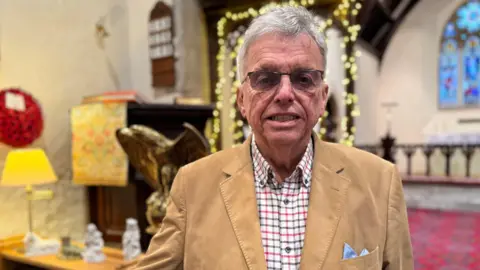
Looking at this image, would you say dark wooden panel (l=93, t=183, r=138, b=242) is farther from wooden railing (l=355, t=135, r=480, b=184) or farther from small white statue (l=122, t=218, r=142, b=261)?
wooden railing (l=355, t=135, r=480, b=184)

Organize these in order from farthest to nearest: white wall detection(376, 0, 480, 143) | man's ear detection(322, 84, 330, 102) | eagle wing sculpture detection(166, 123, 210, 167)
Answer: white wall detection(376, 0, 480, 143) → eagle wing sculpture detection(166, 123, 210, 167) → man's ear detection(322, 84, 330, 102)

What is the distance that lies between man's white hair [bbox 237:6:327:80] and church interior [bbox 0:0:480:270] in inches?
40.5

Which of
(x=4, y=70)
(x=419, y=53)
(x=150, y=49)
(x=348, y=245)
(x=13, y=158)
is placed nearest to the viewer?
(x=348, y=245)

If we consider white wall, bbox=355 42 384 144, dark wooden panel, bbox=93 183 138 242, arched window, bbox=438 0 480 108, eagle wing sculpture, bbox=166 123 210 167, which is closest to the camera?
eagle wing sculpture, bbox=166 123 210 167

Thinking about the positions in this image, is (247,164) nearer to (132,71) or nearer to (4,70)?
(4,70)

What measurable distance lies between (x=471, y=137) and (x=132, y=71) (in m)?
7.91

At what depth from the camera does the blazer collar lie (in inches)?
39.3

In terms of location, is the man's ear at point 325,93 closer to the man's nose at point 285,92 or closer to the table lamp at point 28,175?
the man's nose at point 285,92

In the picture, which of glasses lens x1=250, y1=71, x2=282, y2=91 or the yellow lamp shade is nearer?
glasses lens x1=250, y1=71, x2=282, y2=91

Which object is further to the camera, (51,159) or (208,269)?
(51,159)

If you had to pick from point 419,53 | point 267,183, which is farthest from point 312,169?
point 419,53

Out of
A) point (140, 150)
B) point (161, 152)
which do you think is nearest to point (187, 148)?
point (161, 152)

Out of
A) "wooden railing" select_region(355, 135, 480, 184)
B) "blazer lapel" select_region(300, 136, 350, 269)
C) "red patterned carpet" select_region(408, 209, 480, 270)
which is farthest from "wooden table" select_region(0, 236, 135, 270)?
"wooden railing" select_region(355, 135, 480, 184)

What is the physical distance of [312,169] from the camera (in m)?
1.11
